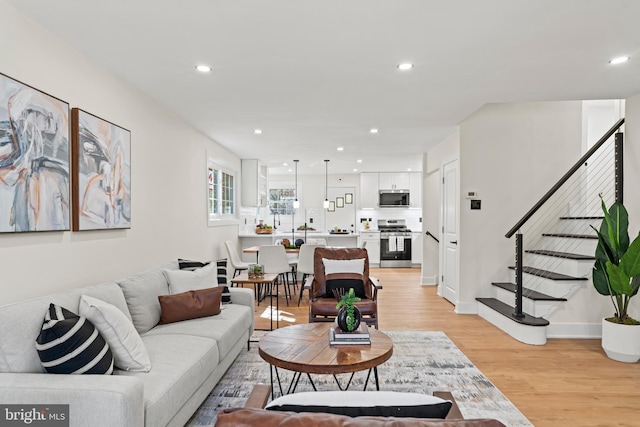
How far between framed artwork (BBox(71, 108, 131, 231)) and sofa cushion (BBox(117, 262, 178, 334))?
480 millimetres

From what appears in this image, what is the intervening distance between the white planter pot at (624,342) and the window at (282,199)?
26.7ft

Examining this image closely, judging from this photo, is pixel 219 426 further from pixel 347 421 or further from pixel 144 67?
pixel 144 67

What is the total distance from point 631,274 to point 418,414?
3.53 m

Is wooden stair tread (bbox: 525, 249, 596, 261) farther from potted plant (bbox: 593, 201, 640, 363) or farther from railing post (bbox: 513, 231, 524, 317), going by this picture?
railing post (bbox: 513, 231, 524, 317)

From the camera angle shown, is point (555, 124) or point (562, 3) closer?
point (562, 3)

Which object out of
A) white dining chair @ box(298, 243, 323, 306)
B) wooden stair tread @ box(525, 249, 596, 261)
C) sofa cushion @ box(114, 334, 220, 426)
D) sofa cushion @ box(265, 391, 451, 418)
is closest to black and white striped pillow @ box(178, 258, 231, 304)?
sofa cushion @ box(114, 334, 220, 426)

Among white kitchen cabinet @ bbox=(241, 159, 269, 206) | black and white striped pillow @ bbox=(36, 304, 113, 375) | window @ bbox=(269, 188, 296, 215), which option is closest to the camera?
black and white striped pillow @ bbox=(36, 304, 113, 375)

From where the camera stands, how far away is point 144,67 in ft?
9.71

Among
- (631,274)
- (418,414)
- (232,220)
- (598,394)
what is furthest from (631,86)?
(232,220)

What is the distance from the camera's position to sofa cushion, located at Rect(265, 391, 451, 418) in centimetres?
91

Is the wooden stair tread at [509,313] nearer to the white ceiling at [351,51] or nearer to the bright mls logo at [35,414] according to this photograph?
the white ceiling at [351,51]

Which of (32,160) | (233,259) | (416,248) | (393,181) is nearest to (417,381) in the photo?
(32,160)

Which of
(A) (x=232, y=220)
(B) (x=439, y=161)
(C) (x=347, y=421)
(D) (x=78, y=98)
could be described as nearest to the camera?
(C) (x=347, y=421)

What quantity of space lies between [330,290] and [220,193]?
3.24m
